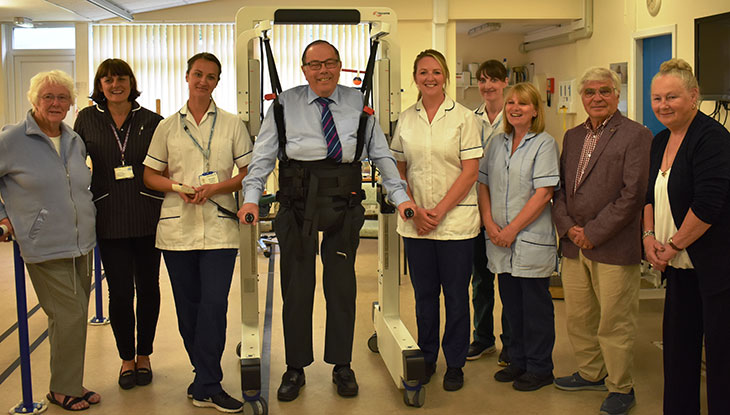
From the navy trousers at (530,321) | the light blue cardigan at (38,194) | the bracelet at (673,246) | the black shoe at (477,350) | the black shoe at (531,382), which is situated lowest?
the black shoe at (531,382)

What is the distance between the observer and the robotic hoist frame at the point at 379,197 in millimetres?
3168

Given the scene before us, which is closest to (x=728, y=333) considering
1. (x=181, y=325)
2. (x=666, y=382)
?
(x=666, y=382)

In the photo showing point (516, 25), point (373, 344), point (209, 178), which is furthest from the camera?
point (516, 25)

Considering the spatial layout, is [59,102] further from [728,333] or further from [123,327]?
[728,333]

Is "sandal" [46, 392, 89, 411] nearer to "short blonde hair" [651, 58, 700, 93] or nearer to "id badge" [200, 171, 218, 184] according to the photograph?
"id badge" [200, 171, 218, 184]

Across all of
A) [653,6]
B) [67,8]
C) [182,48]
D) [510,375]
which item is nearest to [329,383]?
[510,375]

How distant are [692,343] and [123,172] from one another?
97.9 inches

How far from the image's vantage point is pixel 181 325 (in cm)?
333

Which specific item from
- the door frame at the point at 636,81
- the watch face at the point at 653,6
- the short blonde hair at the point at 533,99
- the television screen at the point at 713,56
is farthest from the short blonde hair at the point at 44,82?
the door frame at the point at 636,81

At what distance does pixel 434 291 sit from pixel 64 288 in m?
1.70

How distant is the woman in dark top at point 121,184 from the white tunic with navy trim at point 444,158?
1.22 meters

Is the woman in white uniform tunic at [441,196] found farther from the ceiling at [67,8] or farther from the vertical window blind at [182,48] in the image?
the vertical window blind at [182,48]

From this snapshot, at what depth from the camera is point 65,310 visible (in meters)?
3.16

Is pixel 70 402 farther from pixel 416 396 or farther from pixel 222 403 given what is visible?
pixel 416 396
